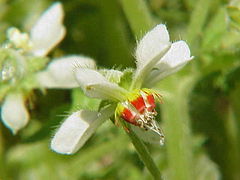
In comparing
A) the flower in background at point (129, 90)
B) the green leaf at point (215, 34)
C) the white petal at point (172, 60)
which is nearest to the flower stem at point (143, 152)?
the flower in background at point (129, 90)

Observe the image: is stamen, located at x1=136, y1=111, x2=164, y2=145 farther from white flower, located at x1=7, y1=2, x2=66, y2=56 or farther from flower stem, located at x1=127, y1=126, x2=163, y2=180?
white flower, located at x1=7, y1=2, x2=66, y2=56

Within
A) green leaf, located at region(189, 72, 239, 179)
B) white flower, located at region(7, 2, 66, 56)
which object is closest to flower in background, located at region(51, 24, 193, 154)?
white flower, located at region(7, 2, 66, 56)

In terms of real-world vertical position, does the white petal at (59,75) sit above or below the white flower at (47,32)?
below

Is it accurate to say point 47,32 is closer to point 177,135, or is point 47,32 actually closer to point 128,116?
point 177,135

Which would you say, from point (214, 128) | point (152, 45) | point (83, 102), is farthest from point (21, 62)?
point (214, 128)

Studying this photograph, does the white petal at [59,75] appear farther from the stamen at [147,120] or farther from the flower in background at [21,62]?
the stamen at [147,120]

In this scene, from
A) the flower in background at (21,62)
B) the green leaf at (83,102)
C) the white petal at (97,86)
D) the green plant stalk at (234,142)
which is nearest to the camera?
the white petal at (97,86)
